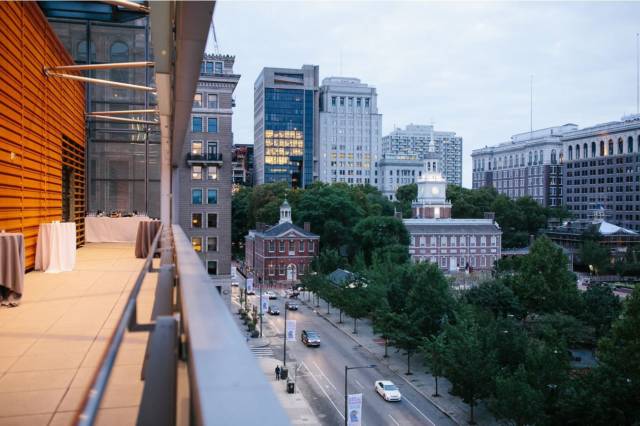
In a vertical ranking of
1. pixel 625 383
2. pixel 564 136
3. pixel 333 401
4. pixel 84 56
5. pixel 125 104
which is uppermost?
pixel 564 136

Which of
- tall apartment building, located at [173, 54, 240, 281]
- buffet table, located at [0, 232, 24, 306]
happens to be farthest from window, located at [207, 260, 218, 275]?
buffet table, located at [0, 232, 24, 306]

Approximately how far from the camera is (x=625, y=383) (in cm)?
1808

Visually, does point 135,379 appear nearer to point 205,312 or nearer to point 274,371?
point 205,312

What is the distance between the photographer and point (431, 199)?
228 ft

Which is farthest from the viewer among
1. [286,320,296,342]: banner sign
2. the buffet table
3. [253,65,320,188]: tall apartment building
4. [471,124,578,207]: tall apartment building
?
[253,65,320,188]: tall apartment building

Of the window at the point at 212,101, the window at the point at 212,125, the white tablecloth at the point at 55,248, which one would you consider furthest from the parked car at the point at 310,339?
the white tablecloth at the point at 55,248

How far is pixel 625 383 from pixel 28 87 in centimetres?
1871

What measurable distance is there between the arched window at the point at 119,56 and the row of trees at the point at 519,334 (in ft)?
50.6

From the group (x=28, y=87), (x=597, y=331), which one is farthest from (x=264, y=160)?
(x=28, y=87)

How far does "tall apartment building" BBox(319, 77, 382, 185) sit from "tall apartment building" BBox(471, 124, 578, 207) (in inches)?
998

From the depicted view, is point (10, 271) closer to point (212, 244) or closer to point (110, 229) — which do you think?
point (110, 229)

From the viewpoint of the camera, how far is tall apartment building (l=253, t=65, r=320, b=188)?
119125 mm

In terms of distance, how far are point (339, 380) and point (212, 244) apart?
13.4 metres

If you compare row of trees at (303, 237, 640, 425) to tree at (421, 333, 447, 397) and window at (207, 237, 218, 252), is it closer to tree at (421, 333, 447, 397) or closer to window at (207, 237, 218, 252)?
tree at (421, 333, 447, 397)
